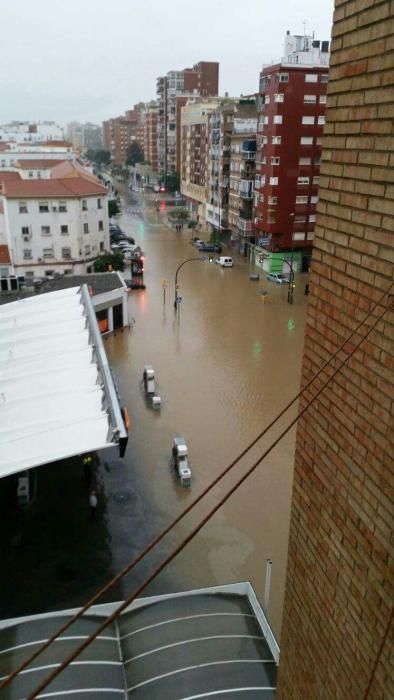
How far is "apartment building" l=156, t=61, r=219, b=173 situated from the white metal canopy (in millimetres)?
77073

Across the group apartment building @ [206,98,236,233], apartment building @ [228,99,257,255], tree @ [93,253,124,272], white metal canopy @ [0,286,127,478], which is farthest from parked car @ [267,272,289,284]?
white metal canopy @ [0,286,127,478]

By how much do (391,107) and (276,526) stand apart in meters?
11.7

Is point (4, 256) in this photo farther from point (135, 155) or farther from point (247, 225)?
point (135, 155)

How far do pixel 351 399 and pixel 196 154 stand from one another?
2595 inches

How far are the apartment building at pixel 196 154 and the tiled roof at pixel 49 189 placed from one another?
2096cm

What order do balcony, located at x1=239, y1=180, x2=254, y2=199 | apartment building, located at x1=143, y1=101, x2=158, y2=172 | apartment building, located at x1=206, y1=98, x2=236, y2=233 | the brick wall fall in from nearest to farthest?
the brick wall
balcony, located at x1=239, y1=180, x2=254, y2=199
apartment building, located at x1=206, y1=98, x2=236, y2=233
apartment building, located at x1=143, y1=101, x2=158, y2=172

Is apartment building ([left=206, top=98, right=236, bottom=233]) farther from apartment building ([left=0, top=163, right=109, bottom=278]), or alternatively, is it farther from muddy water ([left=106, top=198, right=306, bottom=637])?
apartment building ([left=0, top=163, right=109, bottom=278])

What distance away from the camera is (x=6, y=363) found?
14.6 m

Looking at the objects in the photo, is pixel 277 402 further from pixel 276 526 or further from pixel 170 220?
pixel 170 220

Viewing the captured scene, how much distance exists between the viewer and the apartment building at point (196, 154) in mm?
60781

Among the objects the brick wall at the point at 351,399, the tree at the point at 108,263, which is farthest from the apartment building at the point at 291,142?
the brick wall at the point at 351,399

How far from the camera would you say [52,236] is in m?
37.7

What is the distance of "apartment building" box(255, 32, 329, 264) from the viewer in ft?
121

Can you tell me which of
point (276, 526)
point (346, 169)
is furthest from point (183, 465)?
point (346, 169)
